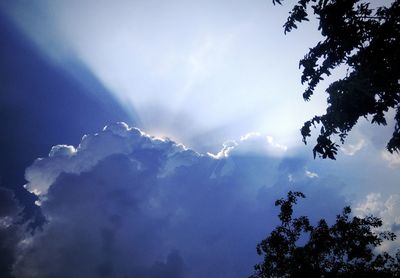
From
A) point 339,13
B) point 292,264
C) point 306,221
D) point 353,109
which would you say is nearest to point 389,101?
point 353,109

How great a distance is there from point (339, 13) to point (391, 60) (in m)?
2.89

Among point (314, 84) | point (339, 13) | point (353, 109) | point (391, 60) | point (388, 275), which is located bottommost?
point (388, 275)

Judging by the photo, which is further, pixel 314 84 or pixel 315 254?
pixel 315 254

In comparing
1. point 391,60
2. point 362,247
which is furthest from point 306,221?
point 391,60

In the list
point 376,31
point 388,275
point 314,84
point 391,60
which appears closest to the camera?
point 391,60

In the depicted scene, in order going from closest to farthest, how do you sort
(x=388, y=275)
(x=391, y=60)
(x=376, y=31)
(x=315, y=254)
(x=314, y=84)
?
1. (x=391, y=60)
2. (x=376, y=31)
3. (x=314, y=84)
4. (x=388, y=275)
5. (x=315, y=254)

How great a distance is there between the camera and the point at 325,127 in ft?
38.1

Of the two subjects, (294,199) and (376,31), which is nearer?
(376,31)

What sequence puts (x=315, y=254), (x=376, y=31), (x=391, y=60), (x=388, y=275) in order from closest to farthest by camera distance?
(x=391, y=60) < (x=376, y=31) < (x=388, y=275) < (x=315, y=254)

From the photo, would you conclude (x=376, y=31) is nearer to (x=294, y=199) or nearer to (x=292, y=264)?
(x=294, y=199)

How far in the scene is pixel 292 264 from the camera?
79.8ft

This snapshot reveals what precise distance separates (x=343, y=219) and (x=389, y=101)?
16.3 meters

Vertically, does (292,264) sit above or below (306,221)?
below

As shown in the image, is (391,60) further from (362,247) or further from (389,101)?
(362,247)
